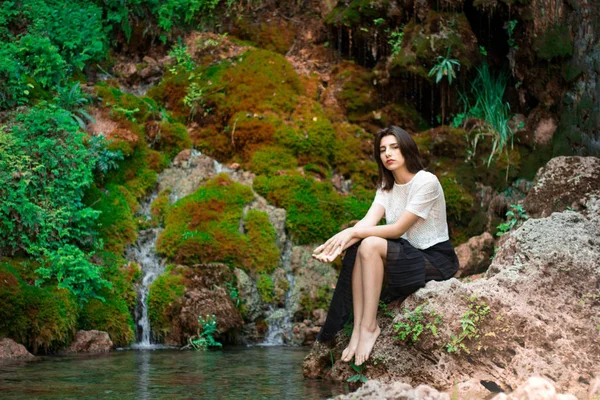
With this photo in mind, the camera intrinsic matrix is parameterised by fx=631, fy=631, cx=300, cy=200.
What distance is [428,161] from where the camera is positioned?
36.2ft

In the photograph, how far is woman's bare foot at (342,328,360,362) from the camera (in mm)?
4867

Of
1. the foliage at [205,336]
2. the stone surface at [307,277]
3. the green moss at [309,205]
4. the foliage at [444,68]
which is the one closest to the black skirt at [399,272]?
the foliage at [205,336]

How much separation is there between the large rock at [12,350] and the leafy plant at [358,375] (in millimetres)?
3642

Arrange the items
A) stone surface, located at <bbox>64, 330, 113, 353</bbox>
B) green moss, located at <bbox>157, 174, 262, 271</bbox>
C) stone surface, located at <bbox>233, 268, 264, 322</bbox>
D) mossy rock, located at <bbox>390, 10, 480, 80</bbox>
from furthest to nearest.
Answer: mossy rock, located at <bbox>390, 10, 480, 80</bbox> → green moss, located at <bbox>157, 174, 262, 271</bbox> → stone surface, located at <bbox>233, 268, 264, 322</bbox> → stone surface, located at <bbox>64, 330, 113, 353</bbox>

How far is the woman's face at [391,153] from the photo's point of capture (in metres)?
5.20

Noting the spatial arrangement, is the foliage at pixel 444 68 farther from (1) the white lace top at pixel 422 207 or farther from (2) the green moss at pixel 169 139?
(1) the white lace top at pixel 422 207

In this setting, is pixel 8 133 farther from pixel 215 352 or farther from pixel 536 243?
pixel 536 243

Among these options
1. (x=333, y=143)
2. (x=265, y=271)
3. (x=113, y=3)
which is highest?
(x=113, y=3)

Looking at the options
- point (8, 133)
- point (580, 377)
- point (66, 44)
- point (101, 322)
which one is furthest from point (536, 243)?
point (66, 44)

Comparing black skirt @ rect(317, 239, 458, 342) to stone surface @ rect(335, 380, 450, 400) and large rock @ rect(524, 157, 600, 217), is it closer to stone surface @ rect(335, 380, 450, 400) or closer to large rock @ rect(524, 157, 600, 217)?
stone surface @ rect(335, 380, 450, 400)

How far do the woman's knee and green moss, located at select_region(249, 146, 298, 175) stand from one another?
5.54m

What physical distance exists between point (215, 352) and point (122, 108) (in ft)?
16.7

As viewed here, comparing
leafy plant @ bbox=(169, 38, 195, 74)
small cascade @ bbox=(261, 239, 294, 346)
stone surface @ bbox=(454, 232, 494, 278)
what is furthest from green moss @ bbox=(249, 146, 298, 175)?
stone surface @ bbox=(454, 232, 494, 278)

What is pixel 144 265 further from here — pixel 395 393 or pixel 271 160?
pixel 395 393
